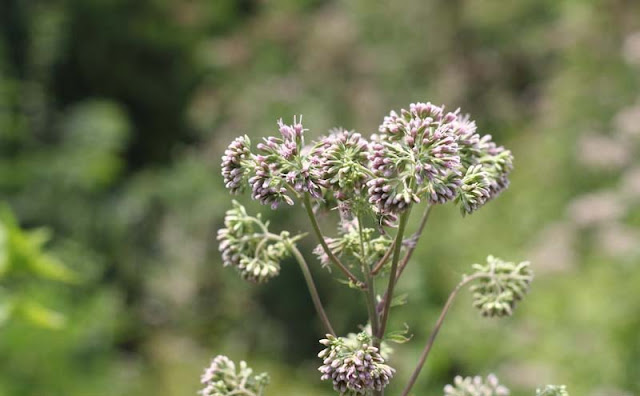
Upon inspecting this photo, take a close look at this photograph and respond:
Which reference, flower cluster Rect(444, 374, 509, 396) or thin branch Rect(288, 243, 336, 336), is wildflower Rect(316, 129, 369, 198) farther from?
flower cluster Rect(444, 374, 509, 396)

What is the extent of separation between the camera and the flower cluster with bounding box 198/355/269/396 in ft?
6.16

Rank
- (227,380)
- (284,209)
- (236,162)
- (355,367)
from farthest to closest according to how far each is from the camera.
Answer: (284,209) → (227,380) → (236,162) → (355,367)

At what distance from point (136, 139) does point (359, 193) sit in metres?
11.5

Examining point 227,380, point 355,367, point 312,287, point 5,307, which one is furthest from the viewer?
point 5,307

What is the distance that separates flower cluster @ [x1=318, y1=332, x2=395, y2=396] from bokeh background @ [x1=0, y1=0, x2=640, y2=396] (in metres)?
4.12

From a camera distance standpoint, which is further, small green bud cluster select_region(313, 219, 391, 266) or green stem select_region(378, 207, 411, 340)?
small green bud cluster select_region(313, 219, 391, 266)

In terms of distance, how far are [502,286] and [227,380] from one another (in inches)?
25.4

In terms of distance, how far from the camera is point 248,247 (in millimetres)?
1865

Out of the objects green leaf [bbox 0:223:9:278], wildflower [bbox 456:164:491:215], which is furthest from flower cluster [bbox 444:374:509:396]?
green leaf [bbox 0:223:9:278]

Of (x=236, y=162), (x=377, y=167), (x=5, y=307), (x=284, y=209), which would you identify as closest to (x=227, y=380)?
(x=236, y=162)

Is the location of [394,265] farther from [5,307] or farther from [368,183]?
[5,307]

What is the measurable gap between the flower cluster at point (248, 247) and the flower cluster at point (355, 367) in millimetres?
293

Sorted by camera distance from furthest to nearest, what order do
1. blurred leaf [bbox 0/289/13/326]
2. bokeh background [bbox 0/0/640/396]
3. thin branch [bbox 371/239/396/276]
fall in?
1. bokeh background [bbox 0/0/640/396]
2. blurred leaf [bbox 0/289/13/326]
3. thin branch [bbox 371/239/396/276]

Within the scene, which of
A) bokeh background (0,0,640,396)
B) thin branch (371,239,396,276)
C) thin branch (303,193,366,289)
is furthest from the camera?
bokeh background (0,0,640,396)
